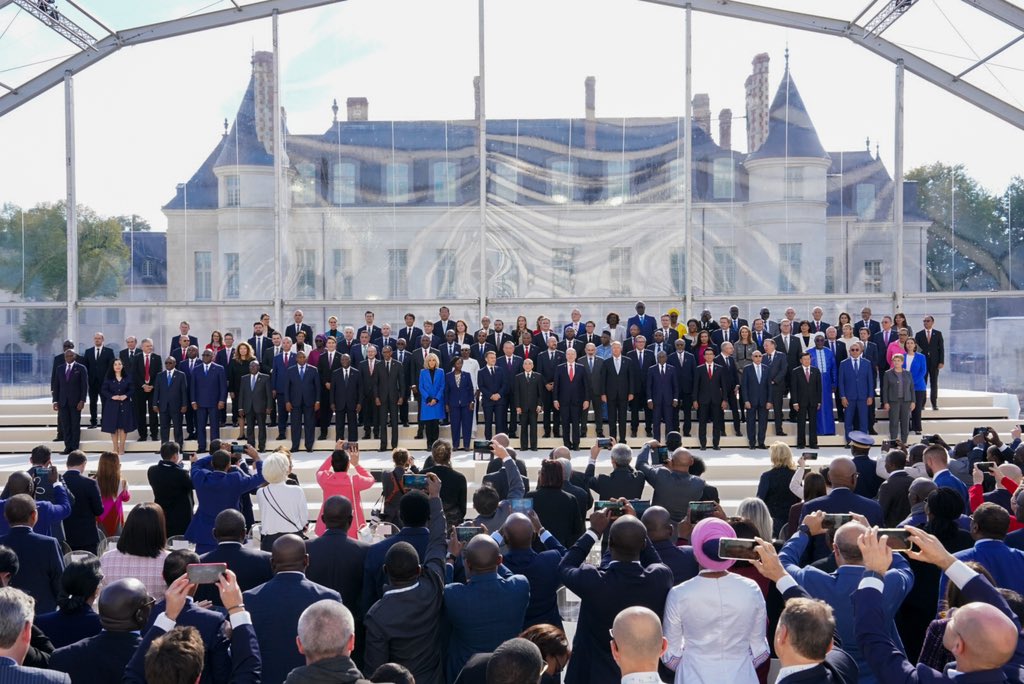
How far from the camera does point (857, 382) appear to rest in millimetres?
15070

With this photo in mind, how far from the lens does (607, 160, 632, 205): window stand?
67.5ft

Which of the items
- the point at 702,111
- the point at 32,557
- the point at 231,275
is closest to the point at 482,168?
the point at 702,111

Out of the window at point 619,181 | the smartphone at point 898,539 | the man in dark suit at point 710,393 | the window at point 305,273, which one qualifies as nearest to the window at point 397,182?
the window at point 305,273

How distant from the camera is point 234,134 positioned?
20.5m

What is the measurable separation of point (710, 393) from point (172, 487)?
8.95 meters

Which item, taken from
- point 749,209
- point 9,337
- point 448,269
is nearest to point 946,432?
point 749,209

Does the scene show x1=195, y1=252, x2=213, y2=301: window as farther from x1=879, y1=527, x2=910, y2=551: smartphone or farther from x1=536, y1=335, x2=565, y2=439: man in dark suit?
x1=879, y1=527, x2=910, y2=551: smartphone

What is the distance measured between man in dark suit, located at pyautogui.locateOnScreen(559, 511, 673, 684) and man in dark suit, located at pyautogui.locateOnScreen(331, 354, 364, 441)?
1086 cm

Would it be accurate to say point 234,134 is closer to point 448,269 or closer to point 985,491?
point 448,269

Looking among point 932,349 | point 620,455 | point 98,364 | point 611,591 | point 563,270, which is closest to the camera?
point 611,591

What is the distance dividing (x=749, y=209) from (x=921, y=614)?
15969 mm

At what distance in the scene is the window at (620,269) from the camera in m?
20.5

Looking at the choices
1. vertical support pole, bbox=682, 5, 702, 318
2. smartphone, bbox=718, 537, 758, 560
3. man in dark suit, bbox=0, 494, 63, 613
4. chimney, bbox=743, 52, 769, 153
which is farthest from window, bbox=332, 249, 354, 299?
smartphone, bbox=718, 537, 758, 560

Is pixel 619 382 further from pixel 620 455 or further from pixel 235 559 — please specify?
pixel 235 559
